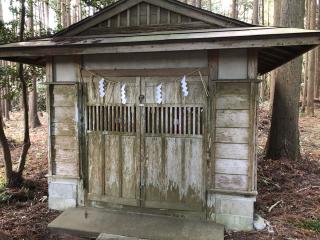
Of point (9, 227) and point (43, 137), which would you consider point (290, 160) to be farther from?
point (43, 137)

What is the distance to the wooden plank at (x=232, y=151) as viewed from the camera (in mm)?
4734

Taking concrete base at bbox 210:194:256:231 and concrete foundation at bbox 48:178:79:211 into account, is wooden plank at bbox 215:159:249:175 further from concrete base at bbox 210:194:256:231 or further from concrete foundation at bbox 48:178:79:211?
concrete foundation at bbox 48:178:79:211

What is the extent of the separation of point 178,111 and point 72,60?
2.01 m

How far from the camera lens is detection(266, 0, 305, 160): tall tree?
8.12 metres

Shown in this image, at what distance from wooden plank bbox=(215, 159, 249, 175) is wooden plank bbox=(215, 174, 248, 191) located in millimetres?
62

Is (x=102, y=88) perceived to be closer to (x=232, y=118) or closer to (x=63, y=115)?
(x=63, y=115)

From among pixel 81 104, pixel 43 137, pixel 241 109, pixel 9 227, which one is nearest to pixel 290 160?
pixel 241 109

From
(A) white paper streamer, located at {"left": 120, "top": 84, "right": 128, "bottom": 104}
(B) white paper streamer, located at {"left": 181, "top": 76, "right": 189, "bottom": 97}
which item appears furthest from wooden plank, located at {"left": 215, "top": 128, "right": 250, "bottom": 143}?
(A) white paper streamer, located at {"left": 120, "top": 84, "right": 128, "bottom": 104}

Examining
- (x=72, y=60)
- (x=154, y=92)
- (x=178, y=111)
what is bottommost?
(x=178, y=111)

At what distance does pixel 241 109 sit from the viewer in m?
4.71

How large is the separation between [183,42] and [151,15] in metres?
1.36

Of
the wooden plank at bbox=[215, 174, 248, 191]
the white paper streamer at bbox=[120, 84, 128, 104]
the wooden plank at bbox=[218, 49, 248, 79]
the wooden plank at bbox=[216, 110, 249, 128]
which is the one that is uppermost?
the wooden plank at bbox=[218, 49, 248, 79]

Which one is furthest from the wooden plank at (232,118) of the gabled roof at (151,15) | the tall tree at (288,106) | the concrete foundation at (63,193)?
the tall tree at (288,106)

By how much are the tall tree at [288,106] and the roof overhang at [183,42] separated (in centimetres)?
305
